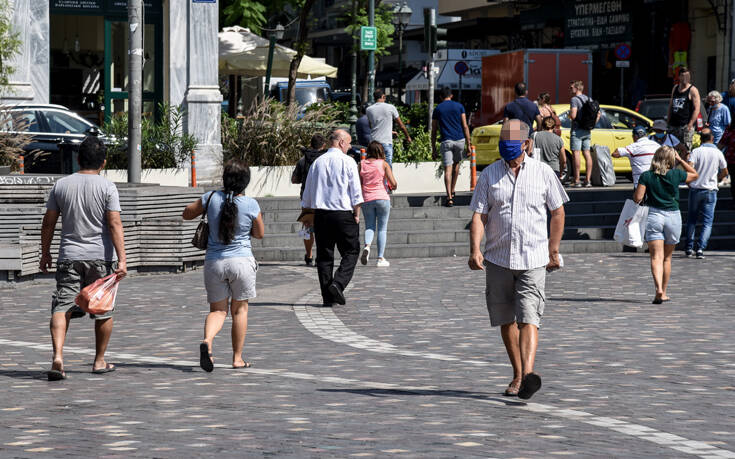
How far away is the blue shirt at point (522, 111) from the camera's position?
64.5 ft

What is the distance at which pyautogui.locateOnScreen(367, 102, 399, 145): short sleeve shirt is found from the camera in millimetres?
20078

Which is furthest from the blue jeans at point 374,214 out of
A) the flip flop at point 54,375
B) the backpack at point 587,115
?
the flip flop at point 54,375

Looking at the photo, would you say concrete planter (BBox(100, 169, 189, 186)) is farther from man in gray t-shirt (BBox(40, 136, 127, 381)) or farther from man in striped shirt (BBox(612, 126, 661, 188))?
man in gray t-shirt (BBox(40, 136, 127, 381))

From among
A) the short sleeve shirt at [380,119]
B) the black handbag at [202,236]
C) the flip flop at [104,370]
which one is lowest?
the flip flop at [104,370]

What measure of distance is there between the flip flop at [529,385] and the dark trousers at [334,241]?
5448 mm

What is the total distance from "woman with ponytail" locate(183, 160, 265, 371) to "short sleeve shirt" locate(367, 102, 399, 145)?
36.4 feet

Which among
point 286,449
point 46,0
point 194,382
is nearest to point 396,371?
point 194,382

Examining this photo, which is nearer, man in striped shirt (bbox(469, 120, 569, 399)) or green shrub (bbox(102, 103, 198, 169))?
man in striped shirt (bbox(469, 120, 569, 399))

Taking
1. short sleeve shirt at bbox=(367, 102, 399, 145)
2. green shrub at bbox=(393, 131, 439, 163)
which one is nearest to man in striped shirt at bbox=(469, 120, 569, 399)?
short sleeve shirt at bbox=(367, 102, 399, 145)

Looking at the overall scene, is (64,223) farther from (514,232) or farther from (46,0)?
(46,0)

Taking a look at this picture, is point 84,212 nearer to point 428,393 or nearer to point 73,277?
point 73,277

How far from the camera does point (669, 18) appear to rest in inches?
1636

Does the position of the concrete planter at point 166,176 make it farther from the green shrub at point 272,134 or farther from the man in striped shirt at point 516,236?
the man in striped shirt at point 516,236

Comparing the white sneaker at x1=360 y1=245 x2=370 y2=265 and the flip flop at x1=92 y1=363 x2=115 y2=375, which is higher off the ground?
the white sneaker at x1=360 y1=245 x2=370 y2=265
